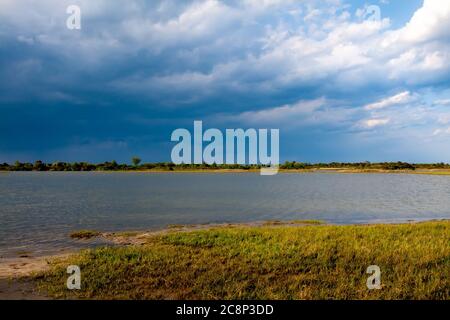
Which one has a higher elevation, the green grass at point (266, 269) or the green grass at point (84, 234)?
the green grass at point (266, 269)

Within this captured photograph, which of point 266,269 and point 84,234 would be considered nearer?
Answer: point 266,269

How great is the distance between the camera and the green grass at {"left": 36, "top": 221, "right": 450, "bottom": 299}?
11.8m

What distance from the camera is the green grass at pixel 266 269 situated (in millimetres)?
11758

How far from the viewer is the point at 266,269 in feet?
47.3

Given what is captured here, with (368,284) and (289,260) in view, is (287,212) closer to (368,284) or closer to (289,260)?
(289,260)

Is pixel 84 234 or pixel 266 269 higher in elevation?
pixel 266 269

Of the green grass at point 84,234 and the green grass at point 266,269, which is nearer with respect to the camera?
the green grass at point 266,269

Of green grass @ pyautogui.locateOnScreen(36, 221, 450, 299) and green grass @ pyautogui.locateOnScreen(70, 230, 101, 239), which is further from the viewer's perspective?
green grass @ pyautogui.locateOnScreen(70, 230, 101, 239)

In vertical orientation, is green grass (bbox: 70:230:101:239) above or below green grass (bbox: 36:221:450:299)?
below
